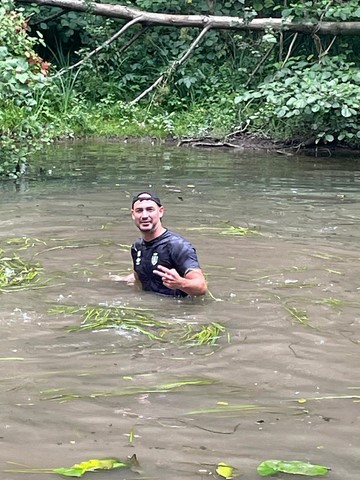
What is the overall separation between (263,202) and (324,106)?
15.4 ft

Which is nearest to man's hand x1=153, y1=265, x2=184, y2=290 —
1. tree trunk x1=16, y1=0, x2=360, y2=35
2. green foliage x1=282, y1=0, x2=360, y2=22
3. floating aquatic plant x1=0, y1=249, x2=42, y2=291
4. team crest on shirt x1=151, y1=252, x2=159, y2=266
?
team crest on shirt x1=151, y1=252, x2=159, y2=266

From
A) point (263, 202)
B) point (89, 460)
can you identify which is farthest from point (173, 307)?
point (263, 202)

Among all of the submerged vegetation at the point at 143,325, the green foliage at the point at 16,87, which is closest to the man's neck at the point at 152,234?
the submerged vegetation at the point at 143,325

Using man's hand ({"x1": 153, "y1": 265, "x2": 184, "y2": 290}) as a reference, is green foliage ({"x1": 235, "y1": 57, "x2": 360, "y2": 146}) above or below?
above

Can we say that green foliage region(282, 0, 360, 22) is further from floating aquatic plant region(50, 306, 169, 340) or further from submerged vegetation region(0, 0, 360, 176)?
floating aquatic plant region(50, 306, 169, 340)

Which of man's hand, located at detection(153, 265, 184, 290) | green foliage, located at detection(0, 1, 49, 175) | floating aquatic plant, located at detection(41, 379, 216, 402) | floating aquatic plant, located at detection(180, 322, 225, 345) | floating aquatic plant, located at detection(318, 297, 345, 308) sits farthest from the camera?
green foliage, located at detection(0, 1, 49, 175)

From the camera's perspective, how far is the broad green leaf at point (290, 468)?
3.29 metres

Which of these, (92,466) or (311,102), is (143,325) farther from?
(311,102)

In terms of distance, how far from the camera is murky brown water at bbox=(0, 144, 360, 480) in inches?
141

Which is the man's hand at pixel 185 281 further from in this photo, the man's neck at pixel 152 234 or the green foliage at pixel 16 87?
the green foliage at pixel 16 87

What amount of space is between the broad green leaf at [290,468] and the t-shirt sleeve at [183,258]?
2.97 meters

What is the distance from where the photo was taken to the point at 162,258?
6398mm

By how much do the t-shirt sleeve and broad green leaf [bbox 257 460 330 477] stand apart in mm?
2966

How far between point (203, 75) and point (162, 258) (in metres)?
13.2
